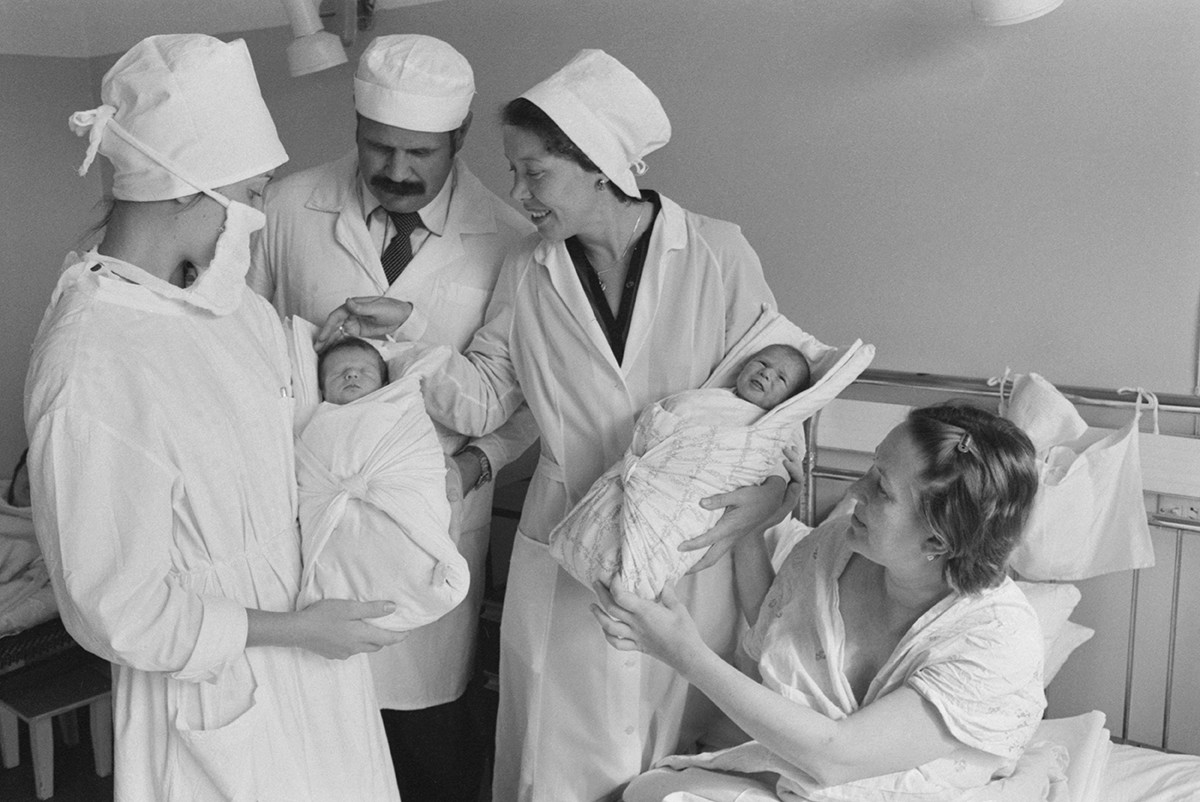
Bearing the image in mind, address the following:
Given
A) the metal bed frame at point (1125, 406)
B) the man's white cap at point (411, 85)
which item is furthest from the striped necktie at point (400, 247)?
the metal bed frame at point (1125, 406)

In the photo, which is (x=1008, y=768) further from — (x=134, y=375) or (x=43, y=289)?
→ (x=43, y=289)

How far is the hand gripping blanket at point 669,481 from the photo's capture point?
5.92ft

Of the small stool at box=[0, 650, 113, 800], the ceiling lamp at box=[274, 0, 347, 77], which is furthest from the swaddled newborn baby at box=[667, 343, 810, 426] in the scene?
the small stool at box=[0, 650, 113, 800]

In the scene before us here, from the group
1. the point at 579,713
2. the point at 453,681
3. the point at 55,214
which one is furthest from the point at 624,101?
the point at 55,214

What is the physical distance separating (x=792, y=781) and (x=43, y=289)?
3.82 meters

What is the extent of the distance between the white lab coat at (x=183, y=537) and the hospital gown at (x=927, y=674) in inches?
24.7

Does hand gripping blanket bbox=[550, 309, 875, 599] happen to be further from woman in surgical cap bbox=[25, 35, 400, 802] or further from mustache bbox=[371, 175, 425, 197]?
mustache bbox=[371, 175, 425, 197]

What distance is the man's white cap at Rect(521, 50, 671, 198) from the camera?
6.23ft

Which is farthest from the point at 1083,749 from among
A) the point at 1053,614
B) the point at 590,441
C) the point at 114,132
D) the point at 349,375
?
the point at 114,132

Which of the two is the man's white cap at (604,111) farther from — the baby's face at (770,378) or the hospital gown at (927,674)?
the hospital gown at (927,674)

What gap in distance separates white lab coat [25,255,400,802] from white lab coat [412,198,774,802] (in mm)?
382

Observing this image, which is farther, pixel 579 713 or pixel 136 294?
pixel 579 713

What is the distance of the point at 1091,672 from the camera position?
2.47 meters

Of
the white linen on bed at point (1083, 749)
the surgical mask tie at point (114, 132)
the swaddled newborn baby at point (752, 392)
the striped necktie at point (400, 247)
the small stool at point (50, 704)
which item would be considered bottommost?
the small stool at point (50, 704)
